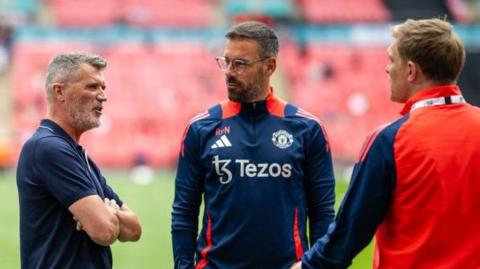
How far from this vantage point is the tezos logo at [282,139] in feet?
12.7

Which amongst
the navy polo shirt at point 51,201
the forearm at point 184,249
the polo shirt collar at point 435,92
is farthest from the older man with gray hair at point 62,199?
the polo shirt collar at point 435,92

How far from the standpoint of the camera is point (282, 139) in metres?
3.88

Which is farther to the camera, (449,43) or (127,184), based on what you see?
(127,184)

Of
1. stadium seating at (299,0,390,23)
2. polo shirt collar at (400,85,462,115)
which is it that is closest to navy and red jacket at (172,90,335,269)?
polo shirt collar at (400,85,462,115)

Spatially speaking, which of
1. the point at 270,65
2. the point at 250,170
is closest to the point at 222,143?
the point at 250,170

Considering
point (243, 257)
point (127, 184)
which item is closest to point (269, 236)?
point (243, 257)

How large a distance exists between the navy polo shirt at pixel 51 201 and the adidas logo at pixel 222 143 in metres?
0.55

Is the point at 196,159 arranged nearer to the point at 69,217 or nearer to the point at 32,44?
the point at 69,217

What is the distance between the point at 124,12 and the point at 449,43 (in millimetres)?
Result: 20663

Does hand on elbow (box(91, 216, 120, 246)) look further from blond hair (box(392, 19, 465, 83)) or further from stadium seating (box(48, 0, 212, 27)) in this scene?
stadium seating (box(48, 0, 212, 27))

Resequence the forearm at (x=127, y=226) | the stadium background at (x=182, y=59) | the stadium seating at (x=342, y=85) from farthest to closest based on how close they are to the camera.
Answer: the stadium seating at (x=342, y=85)
the stadium background at (x=182, y=59)
the forearm at (x=127, y=226)

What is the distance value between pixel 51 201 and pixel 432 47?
153 cm

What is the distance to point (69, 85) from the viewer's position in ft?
12.4

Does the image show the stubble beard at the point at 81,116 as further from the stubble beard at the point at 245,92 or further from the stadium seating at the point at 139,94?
the stadium seating at the point at 139,94
